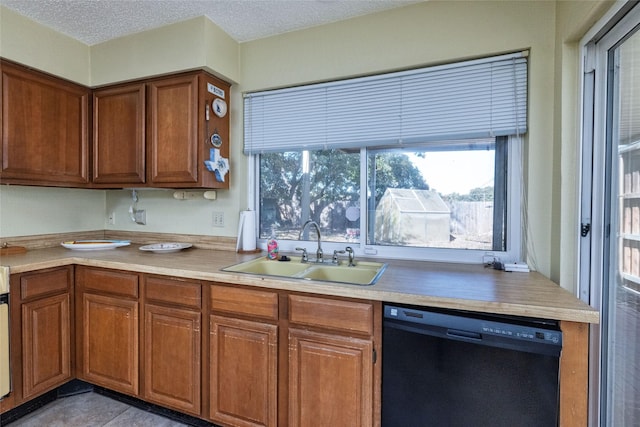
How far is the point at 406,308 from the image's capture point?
1260mm

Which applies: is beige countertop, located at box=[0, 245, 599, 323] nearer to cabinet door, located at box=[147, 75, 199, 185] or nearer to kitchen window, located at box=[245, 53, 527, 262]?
kitchen window, located at box=[245, 53, 527, 262]

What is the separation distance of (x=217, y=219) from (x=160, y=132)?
724mm

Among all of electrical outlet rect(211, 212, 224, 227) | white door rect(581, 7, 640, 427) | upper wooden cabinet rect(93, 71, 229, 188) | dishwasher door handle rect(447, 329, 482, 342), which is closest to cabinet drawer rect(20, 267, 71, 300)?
upper wooden cabinet rect(93, 71, 229, 188)

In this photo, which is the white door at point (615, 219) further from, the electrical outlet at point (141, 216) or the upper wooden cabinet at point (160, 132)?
the electrical outlet at point (141, 216)

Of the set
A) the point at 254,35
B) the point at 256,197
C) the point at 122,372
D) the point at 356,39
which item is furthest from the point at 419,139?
the point at 122,372

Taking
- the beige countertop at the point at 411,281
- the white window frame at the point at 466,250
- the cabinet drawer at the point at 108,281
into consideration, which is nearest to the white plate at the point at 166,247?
the beige countertop at the point at 411,281

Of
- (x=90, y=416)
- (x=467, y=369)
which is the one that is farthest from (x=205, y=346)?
(x=467, y=369)

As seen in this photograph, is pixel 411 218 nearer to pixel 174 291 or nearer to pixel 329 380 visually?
pixel 329 380

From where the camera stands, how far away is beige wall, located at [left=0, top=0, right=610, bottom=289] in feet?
4.72

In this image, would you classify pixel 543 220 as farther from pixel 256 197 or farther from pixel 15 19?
pixel 15 19

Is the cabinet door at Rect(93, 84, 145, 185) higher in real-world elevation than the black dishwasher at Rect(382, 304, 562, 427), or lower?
higher

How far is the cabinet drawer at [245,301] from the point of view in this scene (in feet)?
4.89

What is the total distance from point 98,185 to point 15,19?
1.12 meters

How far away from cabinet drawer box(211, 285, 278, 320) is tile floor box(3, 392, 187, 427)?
836 mm
